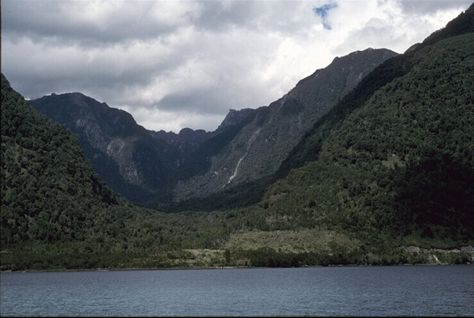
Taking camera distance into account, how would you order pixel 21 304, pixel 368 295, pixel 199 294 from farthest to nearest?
pixel 199 294
pixel 368 295
pixel 21 304

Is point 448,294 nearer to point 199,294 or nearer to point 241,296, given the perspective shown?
point 241,296

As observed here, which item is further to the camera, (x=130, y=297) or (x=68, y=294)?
(x=68, y=294)

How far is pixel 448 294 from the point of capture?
6663 inches

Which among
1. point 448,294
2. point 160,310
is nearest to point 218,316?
point 160,310

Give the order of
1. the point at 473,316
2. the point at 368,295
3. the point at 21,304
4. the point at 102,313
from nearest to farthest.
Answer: the point at 473,316
the point at 102,313
the point at 21,304
the point at 368,295

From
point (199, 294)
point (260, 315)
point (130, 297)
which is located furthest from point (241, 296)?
point (260, 315)

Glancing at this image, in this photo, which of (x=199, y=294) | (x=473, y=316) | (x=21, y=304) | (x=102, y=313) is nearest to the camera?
(x=473, y=316)

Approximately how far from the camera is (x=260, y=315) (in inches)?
4916

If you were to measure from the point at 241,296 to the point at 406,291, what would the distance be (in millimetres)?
46082

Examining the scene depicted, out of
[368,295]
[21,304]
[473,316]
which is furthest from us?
[368,295]

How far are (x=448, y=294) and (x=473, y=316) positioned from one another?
170 ft

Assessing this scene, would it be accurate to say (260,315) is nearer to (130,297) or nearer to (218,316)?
(218,316)

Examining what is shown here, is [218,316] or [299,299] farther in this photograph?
[299,299]

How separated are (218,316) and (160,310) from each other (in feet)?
61.4
